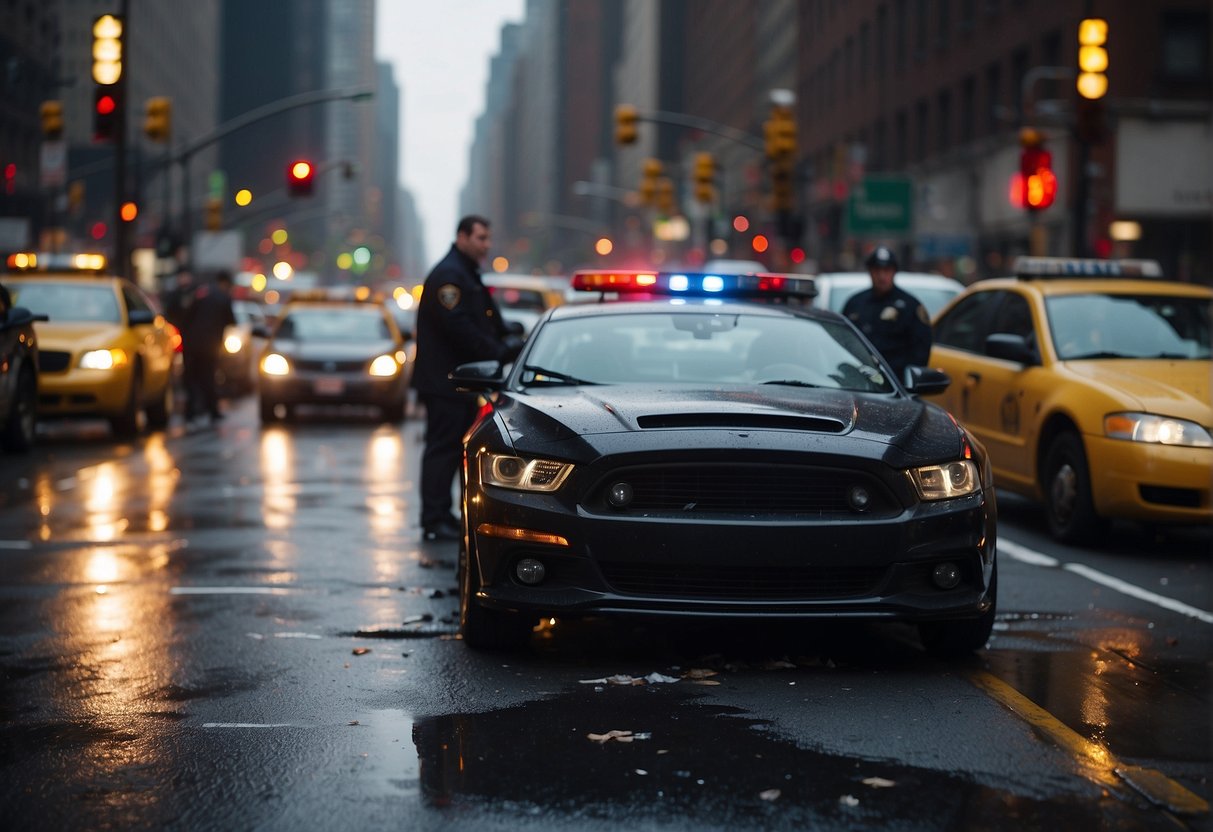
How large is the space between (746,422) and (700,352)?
1315 mm

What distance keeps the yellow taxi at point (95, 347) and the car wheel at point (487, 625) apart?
12.9 meters

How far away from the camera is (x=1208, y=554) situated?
1100cm

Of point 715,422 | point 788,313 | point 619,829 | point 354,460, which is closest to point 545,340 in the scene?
point 788,313

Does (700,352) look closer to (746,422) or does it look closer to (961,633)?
A: (746,422)

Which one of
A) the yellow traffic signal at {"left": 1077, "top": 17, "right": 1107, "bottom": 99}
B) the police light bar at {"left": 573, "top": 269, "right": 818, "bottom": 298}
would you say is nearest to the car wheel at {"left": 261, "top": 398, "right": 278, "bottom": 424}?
the yellow traffic signal at {"left": 1077, "top": 17, "right": 1107, "bottom": 99}

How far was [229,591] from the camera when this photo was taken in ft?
29.3

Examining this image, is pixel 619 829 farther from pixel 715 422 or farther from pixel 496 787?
pixel 715 422

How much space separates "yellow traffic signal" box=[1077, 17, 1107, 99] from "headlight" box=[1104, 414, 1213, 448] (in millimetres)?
12831

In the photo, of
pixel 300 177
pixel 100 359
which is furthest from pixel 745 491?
pixel 300 177

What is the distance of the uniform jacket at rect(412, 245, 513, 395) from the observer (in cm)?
1108

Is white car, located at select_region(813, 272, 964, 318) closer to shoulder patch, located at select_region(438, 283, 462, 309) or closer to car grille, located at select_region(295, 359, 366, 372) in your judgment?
car grille, located at select_region(295, 359, 366, 372)

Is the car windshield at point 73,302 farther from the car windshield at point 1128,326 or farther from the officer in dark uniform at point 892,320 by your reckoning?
the car windshield at point 1128,326

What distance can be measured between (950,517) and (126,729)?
292 cm

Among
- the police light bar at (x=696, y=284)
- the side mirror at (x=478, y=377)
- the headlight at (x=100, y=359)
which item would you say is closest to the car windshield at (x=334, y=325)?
the headlight at (x=100, y=359)
